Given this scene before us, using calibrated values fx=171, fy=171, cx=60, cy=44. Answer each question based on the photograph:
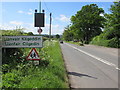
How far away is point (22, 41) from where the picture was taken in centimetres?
847

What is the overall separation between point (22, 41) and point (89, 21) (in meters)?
48.6

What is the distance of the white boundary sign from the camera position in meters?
8.42

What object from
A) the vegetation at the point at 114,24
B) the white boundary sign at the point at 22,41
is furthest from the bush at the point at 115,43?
the white boundary sign at the point at 22,41

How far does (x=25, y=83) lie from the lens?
17.9ft

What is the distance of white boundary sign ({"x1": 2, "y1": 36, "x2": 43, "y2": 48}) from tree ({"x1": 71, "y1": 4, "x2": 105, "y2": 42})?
158 ft

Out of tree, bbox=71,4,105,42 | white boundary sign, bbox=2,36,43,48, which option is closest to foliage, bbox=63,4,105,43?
tree, bbox=71,4,105,42

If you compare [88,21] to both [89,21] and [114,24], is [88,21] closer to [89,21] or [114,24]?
[89,21]

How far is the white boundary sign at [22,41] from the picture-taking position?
8.42m

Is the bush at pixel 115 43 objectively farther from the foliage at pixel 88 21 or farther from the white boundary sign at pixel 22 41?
the white boundary sign at pixel 22 41

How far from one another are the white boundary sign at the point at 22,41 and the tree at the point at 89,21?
158 feet

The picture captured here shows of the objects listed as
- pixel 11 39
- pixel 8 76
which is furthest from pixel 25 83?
pixel 11 39

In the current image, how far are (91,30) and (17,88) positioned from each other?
181 ft

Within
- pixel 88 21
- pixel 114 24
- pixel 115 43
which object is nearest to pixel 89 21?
pixel 88 21

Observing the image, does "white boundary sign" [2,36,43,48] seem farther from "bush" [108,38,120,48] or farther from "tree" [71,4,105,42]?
"tree" [71,4,105,42]
